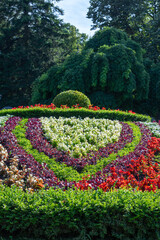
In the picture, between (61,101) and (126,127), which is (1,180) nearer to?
(126,127)

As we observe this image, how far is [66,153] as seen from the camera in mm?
5797

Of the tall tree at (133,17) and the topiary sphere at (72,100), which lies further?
the tall tree at (133,17)

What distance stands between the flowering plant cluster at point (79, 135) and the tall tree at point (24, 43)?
1414cm

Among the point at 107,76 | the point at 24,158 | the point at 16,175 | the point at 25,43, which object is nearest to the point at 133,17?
the point at 107,76

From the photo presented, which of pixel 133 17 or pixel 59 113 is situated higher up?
pixel 133 17

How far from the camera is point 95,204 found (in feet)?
10.4

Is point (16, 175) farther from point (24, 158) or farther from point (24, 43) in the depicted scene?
point (24, 43)

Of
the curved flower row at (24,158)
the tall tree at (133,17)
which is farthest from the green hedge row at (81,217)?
the tall tree at (133,17)

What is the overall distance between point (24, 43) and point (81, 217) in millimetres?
21475

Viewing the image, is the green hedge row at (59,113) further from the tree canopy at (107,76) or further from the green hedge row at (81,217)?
the green hedge row at (81,217)

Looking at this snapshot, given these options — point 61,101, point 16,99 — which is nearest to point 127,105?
point 61,101

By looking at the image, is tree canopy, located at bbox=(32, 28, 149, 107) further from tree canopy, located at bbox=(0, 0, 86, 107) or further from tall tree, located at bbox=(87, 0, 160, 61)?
tree canopy, located at bbox=(0, 0, 86, 107)

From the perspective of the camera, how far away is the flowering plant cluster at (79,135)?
614 centimetres

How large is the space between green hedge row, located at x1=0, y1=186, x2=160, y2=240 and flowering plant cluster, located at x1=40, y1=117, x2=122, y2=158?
98.3 inches
